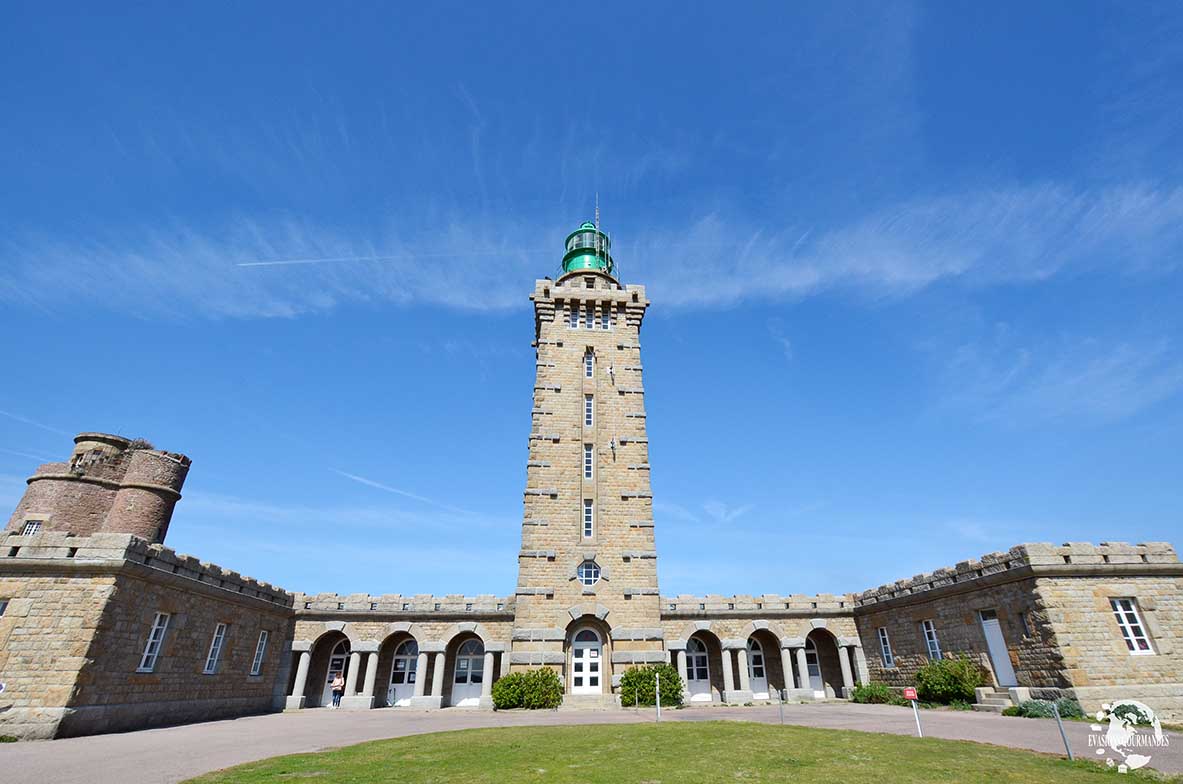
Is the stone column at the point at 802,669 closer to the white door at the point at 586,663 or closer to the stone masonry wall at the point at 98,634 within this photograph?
the white door at the point at 586,663

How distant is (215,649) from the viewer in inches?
767

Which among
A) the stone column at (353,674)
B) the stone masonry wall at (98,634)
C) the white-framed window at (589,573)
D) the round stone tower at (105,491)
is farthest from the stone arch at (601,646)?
the round stone tower at (105,491)

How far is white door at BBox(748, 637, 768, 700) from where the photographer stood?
25.7m

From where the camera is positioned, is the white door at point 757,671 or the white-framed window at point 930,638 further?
the white door at point 757,671

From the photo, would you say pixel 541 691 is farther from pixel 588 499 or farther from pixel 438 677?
pixel 588 499

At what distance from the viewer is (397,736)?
13664mm

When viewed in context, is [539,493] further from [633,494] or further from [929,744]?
[929,744]

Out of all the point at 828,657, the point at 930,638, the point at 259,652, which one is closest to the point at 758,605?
the point at 828,657

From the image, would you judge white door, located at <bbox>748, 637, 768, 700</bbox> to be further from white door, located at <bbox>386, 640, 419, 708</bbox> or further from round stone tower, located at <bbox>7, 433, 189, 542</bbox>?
round stone tower, located at <bbox>7, 433, 189, 542</bbox>

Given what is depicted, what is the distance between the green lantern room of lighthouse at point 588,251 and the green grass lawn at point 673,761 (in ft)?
81.2

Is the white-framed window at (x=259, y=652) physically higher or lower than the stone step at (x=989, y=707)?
higher

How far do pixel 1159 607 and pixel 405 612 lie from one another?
2717 cm

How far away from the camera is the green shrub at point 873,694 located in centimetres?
2174

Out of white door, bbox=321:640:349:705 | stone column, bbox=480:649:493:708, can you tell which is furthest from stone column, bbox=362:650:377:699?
stone column, bbox=480:649:493:708
